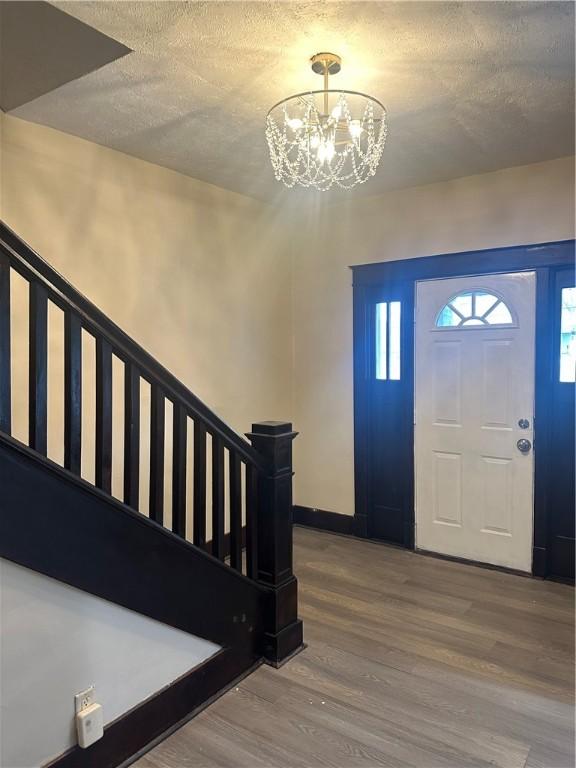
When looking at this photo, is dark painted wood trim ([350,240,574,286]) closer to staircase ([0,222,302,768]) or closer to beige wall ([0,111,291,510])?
beige wall ([0,111,291,510])

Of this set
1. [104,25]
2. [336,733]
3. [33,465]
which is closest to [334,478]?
[336,733]

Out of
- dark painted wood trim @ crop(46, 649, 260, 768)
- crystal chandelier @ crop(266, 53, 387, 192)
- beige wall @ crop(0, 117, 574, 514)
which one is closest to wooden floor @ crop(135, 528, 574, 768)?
dark painted wood trim @ crop(46, 649, 260, 768)

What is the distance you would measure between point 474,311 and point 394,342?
25.5 inches

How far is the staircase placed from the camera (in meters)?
1.62

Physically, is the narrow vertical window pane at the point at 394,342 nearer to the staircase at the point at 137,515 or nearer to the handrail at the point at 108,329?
the staircase at the point at 137,515

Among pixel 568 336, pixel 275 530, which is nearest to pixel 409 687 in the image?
pixel 275 530

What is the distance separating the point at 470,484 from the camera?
12.5 ft

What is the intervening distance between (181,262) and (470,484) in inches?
99.8

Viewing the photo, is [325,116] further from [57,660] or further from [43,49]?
[57,660]

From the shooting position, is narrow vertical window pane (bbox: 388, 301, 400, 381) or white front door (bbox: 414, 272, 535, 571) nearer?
white front door (bbox: 414, 272, 535, 571)

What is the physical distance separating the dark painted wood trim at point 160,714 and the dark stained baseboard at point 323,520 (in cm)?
196

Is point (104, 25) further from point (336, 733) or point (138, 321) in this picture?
point (336, 733)

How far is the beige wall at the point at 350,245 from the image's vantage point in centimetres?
347

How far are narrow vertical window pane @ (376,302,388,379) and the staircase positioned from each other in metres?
1.75
